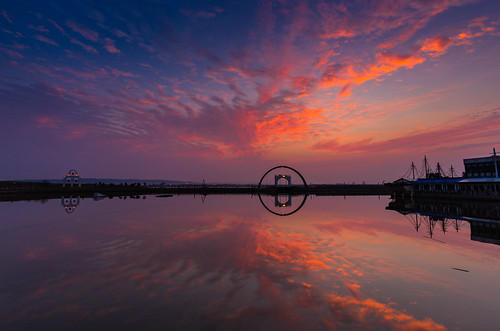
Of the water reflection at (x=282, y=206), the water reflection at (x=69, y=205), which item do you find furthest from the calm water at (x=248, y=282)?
the water reflection at (x=69, y=205)

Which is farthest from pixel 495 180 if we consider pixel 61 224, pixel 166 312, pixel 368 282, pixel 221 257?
pixel 61 224

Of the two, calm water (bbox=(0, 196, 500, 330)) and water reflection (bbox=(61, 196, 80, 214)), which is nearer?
calm water (bbox=(0, 196, 500, 330))

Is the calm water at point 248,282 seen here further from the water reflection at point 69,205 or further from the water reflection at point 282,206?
the water reflection at point 69,205

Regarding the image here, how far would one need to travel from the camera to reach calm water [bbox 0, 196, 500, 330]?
8.83 meters

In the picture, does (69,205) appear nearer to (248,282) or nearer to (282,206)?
(282,206)

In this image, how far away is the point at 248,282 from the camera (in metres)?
12.1

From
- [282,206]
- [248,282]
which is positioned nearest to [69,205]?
[282,206]

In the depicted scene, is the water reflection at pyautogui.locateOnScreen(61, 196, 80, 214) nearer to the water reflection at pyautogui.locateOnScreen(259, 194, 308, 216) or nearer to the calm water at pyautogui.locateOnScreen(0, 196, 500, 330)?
the calm water at pyautogui.locateOnScreen(0, 196, 500, 330)

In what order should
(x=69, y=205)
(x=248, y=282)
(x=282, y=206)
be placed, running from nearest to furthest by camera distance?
(x=248, y=282) < (x=69, y=205) < (x=282, y=206)

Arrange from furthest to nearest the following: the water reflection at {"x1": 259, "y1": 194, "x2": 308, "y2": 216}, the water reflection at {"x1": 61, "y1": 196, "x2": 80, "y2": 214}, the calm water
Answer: the water reflection at {"x1": 259, "y1": 194, "x2": 308, "y2": 216} < the water reflection at {"x1": 61, "y1": 196, "x2": 80, "y2": 214} < the calm water

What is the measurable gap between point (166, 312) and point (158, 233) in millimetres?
15842

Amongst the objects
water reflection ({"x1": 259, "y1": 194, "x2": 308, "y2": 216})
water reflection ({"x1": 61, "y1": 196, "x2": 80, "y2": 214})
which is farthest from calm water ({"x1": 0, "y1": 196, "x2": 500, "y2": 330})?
water reflection ({"x1": 61, "y1": 196, "x2": 80, "y2": 214})

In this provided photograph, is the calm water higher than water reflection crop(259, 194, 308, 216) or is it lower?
lower

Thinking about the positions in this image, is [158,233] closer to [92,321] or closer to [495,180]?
[92,321]
